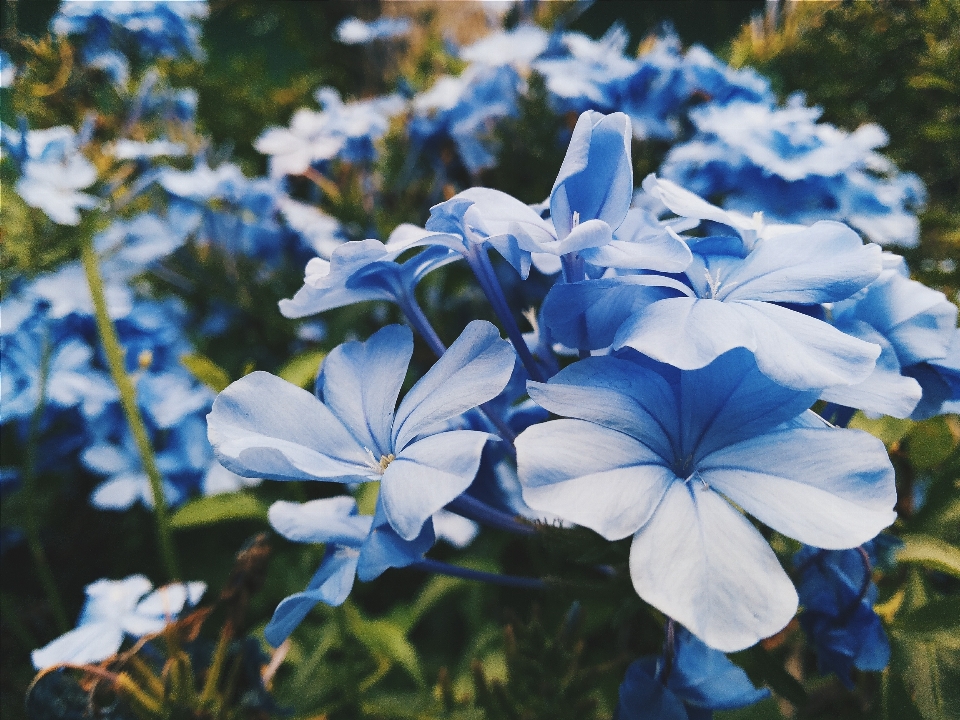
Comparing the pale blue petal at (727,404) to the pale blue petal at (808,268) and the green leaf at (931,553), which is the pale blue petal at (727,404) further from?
the green leaf at (931,553)

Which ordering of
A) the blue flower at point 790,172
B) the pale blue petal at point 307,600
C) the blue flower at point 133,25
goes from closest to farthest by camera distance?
1. the pale blue petal at point 307,600
2. the blue flower at point 790,172
3. the blue flower at point 133,25

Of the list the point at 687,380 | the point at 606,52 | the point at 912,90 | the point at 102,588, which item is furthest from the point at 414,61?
the point at 687,380

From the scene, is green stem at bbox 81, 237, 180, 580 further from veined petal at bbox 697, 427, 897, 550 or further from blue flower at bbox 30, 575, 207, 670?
veined petal at bbox 697, 427, 897, 550

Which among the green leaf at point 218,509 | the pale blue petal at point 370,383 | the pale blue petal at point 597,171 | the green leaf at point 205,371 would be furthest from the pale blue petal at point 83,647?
the pale blue petal at point 597,171

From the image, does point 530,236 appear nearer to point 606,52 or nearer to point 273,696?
point 273,696

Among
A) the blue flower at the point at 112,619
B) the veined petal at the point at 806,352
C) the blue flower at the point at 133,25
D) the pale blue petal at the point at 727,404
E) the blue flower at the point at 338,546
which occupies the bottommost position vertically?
the blue flower at the point at 112,619

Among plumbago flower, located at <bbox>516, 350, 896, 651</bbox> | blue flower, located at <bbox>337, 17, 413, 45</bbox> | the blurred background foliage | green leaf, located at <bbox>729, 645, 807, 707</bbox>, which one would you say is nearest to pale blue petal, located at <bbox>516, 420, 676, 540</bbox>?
plumbago flower, located at <bbox>516, 350, 896, 651</bbox>
